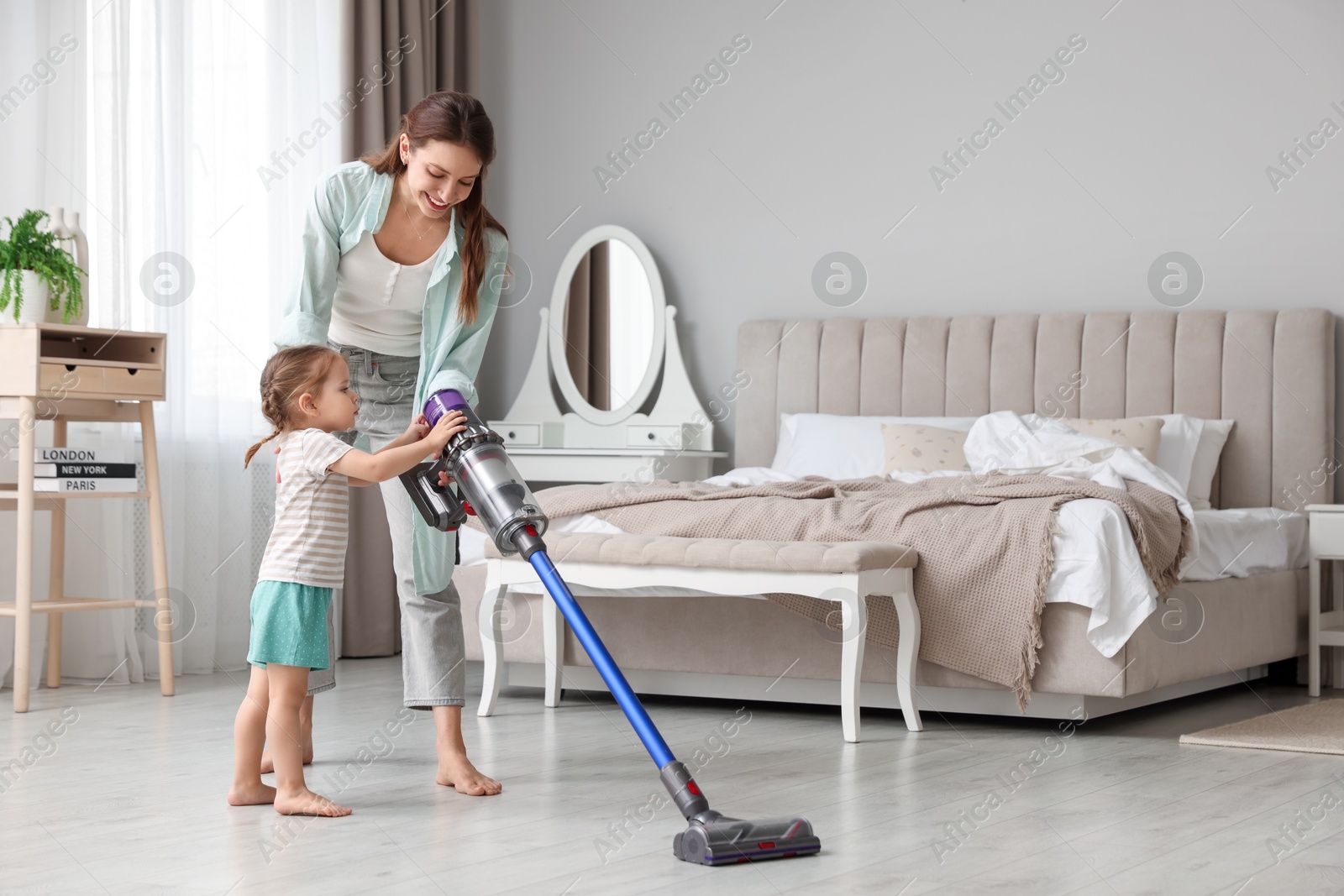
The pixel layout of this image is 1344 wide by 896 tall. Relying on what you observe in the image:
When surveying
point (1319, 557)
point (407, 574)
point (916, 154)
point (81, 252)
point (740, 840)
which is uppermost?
point (916, 154)

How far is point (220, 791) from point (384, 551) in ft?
8.29

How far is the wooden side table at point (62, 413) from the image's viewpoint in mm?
3564

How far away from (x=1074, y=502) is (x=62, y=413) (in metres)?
2.69

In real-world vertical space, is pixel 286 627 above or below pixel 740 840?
above

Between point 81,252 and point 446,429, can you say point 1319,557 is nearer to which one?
point 446,429

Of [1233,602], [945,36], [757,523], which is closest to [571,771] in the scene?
Answer: [757,523]

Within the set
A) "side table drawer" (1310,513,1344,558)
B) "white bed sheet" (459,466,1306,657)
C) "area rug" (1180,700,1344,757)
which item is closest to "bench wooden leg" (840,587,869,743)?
"white bed sheet" (459,466,1306,657)

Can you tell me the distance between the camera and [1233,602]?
375 cm

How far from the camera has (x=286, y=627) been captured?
2.29 m

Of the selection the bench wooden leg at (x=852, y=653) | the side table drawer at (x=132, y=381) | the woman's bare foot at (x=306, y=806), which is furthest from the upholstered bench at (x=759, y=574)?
the side table drawer at (x=132, y=381)

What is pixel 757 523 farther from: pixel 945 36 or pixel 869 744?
pixel 945 36

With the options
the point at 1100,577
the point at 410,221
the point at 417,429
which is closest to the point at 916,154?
the point at 1100,577

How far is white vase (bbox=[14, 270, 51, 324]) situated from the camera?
12.1 ft

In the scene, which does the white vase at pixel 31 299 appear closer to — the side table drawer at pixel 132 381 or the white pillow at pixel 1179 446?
the side table drawer at pixel 132 381
